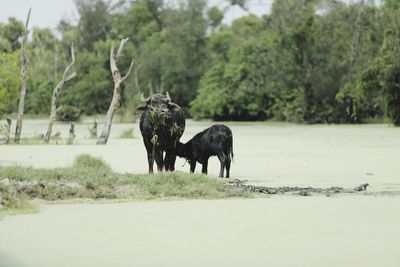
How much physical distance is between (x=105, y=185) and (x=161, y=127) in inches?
118

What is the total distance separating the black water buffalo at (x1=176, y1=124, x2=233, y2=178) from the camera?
1795 centimetres

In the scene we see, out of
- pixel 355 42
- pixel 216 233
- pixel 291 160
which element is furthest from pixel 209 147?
pixel 355 42

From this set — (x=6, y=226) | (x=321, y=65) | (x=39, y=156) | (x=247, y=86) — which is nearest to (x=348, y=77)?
(x=321, y=65)

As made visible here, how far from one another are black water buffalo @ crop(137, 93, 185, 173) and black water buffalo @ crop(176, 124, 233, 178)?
334 millimetres

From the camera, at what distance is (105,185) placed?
1484cm

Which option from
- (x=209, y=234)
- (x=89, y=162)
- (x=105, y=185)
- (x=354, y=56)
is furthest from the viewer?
(x=354, y=56)

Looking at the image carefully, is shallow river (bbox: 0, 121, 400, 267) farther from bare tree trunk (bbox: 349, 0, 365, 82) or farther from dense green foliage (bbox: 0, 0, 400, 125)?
bare tree trunk (bbox: 349, 0, 365, 82)

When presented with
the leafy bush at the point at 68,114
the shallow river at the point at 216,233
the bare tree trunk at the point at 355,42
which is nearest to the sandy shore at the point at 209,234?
the shallow river at the point at 216,233

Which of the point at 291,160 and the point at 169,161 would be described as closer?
the point at 169,161

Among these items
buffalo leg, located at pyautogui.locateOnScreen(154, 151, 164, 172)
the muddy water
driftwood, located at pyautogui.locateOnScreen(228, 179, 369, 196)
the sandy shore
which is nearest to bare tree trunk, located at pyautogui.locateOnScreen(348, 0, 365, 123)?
the muddy water

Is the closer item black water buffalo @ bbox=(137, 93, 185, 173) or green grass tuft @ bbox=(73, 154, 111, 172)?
black water buffalo @ bbox=(137, 93, 185, 173)

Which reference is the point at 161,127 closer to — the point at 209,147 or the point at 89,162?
the point at 209,147

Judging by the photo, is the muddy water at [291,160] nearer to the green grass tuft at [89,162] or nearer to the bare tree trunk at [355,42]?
the green grass tuft at [89,162]

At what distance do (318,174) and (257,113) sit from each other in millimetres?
46358
